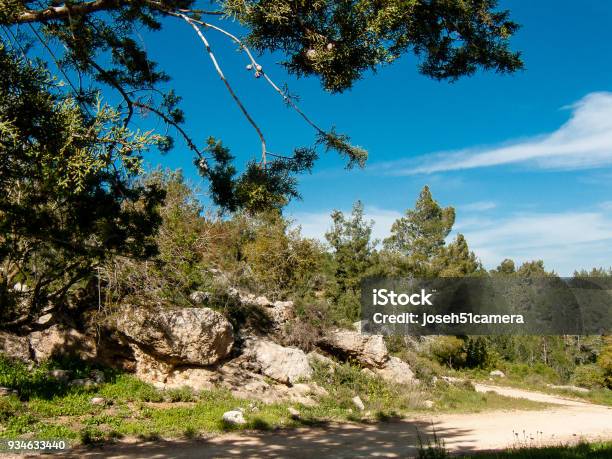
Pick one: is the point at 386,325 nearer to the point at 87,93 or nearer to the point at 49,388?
the point at 49,388

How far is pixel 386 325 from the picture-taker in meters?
24.6

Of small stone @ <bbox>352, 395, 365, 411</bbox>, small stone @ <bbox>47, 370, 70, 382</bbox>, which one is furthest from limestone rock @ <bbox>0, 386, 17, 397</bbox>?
small stone @ <bbox>352, 395, 365, 411</bbox>

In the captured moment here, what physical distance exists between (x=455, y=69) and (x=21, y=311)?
8.07 m

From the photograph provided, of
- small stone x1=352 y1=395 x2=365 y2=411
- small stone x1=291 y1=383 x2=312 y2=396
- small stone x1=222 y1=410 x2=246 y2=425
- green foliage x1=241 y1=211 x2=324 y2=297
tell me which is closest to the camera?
small stone x1=222 y1=410 x2=246 y2=425

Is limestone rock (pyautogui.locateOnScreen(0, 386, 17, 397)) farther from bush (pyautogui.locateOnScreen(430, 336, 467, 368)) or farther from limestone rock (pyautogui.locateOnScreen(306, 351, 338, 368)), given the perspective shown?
bush (pyautogui.locateOnScreen(430, 336, 467, 368))

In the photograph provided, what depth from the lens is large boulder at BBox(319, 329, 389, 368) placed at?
17.0 metres

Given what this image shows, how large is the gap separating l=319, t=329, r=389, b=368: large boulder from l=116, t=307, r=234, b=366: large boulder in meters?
4.96

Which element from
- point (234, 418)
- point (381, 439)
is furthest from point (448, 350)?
point (234, 418)

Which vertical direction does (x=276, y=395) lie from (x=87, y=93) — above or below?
below

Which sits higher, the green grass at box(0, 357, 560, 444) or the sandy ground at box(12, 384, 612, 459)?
the green grass at box(0, 357, 560, 444)

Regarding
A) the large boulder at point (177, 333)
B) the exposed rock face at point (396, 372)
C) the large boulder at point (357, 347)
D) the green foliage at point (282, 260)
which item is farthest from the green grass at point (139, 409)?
the green foliage at point (282, 260)

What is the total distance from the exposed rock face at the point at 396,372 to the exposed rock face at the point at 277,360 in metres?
3.27

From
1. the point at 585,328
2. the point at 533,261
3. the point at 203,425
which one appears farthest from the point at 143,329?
the point at 533,261

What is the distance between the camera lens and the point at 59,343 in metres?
12.0
